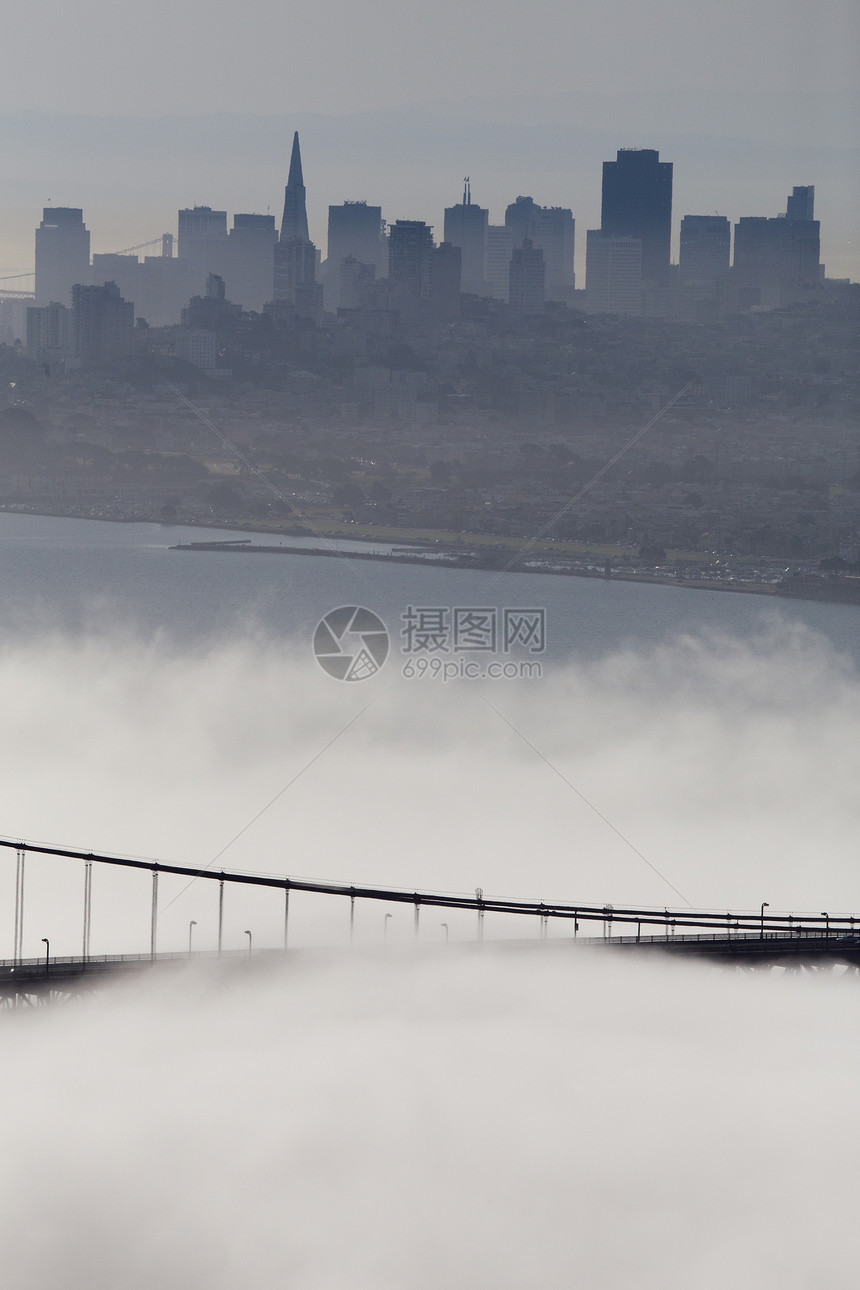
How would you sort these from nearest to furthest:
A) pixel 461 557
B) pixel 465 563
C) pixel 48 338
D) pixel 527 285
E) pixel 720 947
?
pixel 720 947, pixel 48 338, pixel 461 557, pixel 527 285, pixel 465 563

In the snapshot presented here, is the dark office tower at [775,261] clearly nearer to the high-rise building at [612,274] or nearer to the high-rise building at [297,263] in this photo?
the high-rise building at [612,274]

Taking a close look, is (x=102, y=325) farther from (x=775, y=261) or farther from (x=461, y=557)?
(x=775, y=261)

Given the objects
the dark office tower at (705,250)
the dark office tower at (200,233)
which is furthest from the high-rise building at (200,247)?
the dark office tower at (705,250)

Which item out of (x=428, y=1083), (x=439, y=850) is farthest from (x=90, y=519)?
(x=428, y=1083)

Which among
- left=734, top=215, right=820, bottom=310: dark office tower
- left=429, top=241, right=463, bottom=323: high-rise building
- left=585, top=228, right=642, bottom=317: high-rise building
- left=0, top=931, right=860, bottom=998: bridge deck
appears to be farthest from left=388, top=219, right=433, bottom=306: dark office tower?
left=0, top=931, right=860, bottom=998: bridge deck

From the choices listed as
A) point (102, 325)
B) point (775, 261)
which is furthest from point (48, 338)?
point (775, 261)

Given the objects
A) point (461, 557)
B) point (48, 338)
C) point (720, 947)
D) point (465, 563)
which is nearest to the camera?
point (720, 947)
